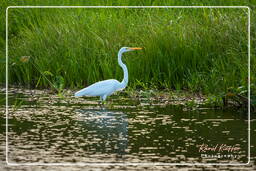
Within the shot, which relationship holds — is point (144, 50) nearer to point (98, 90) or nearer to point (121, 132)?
point (98, 90)

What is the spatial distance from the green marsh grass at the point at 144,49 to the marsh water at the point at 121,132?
88 centimetres

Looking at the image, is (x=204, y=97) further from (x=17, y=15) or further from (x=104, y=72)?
(x=17, y=15)

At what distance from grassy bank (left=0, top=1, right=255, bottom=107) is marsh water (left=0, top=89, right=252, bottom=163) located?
0.86 meters

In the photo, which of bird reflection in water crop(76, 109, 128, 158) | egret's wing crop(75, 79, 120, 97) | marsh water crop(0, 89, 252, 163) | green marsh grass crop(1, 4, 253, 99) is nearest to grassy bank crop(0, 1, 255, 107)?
green marsh grass crop(1, 4, 253, 99)

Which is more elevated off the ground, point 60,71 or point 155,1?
point 155,1

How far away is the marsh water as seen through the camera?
7184 mm

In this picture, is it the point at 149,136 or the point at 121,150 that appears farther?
the point at 149,136

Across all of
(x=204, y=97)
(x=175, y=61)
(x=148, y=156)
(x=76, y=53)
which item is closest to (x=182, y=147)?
(x=148, y=156)

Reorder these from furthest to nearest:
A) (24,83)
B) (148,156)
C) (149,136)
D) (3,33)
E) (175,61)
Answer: (3,33), (24,83), (175,61), (149,136), (148,156)

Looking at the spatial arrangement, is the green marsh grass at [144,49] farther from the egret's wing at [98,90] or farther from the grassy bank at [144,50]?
the egret's wing at [98,90]

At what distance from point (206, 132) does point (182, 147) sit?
2.69 feet

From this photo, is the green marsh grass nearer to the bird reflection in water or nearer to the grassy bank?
the grassy bank

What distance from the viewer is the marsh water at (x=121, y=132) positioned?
718 centimetres

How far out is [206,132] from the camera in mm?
8266
